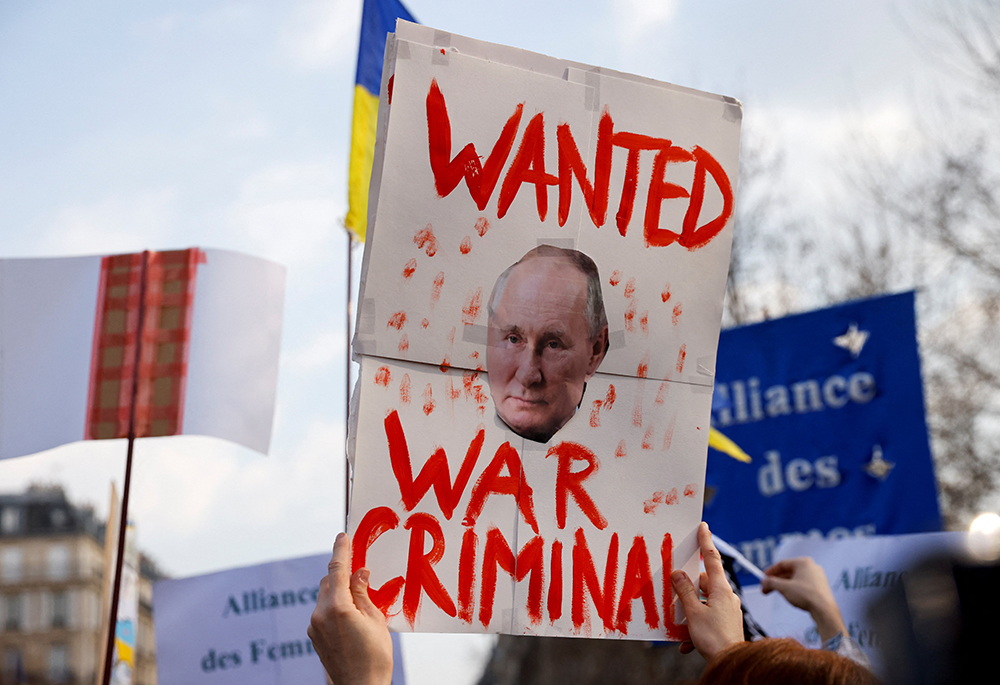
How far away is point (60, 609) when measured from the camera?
111 ft

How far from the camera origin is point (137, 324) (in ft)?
14.1

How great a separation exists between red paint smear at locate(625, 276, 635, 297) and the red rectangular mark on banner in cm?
282

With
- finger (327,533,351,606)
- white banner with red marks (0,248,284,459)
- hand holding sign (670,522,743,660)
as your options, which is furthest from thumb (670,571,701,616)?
white banner with red marks (0,248,284,459)

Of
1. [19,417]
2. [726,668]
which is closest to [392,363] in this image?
[726,668]

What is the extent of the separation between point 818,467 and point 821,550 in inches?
41.1

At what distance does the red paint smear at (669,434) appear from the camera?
75.5 inches

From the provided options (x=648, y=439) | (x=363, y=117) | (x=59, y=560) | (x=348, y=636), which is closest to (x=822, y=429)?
(x=363, y=117)

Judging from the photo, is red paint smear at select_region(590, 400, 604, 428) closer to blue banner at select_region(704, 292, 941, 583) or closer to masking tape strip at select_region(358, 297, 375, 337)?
masking tape strip at select_region(358, 297, 375, 337)

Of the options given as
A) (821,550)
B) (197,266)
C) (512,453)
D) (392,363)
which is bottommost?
(821,550)

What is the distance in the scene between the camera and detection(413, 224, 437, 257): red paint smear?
1.75 m

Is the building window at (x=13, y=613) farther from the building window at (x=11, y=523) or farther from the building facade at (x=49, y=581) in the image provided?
the building window at (x=11, y=523)

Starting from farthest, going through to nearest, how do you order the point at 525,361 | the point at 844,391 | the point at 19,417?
the point at 844,391
the point at 19,417
the point at 525,361

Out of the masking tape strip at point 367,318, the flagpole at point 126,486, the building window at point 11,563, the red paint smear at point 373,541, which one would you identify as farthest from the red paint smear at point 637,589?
the building window at point 11,563

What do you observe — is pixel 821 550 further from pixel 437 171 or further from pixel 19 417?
pixel 19 417
